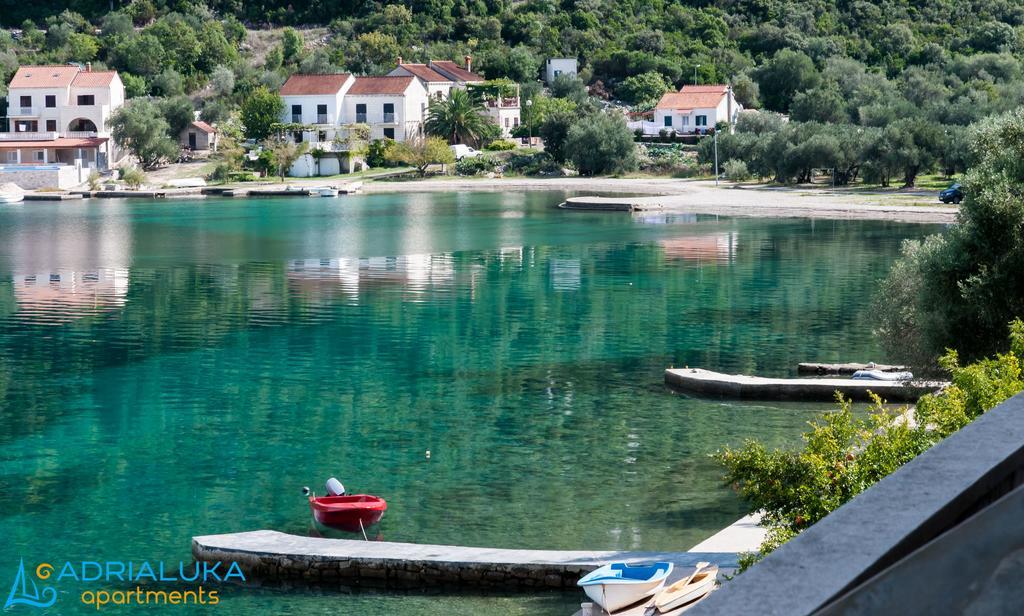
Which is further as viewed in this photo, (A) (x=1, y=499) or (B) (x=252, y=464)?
(B) (x=252, y=464)

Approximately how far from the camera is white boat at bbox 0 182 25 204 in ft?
299

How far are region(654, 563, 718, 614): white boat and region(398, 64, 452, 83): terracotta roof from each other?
9760 cm

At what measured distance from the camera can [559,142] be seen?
331 ft

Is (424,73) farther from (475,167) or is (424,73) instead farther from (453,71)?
(475,167)

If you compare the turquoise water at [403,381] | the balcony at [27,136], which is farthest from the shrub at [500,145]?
the turquoise water at [403,381]

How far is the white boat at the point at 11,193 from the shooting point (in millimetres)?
91250

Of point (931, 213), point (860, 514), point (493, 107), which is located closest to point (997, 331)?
point (860, 514)

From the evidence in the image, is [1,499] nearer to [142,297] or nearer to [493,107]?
[142,297]

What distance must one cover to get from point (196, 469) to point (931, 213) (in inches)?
1995

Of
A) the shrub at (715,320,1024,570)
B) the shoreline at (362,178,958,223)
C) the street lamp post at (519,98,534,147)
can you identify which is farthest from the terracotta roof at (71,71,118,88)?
the shrub at (715,320,1024,570)

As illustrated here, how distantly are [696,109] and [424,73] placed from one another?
2261 cm

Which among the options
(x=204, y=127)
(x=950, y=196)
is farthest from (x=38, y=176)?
(x=950, y=196)

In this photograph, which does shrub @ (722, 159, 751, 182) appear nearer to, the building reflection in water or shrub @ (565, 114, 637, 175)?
shrub @ (565, 114, 637, 175)

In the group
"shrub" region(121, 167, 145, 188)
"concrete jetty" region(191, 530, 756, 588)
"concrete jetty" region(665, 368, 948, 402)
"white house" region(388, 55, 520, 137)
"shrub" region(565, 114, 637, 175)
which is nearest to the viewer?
"concrete jetty" region(191, 530, 756, 588)
